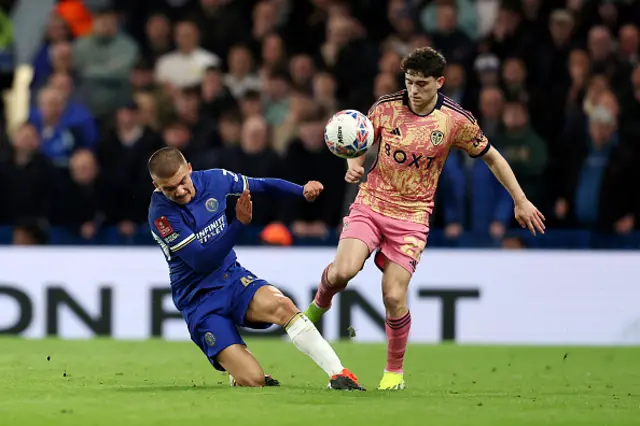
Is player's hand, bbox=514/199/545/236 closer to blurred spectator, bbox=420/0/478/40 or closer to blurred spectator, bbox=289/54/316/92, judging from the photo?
blurred spectator, bbox=289/54/316/92

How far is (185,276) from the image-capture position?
374 inches

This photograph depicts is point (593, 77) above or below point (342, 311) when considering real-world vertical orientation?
above

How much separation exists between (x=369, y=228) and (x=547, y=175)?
6190mm

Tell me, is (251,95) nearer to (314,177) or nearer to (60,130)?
(314,177)

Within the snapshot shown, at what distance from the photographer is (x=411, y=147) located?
9.56m

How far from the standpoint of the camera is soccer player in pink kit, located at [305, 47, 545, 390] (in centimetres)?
939

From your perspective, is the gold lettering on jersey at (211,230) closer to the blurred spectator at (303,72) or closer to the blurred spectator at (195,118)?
the blurred spectator at (195,118)

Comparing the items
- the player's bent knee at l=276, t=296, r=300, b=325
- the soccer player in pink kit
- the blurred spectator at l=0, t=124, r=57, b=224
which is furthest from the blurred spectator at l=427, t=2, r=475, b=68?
the player's bent knee at l=276, t=296, r=300, b=325

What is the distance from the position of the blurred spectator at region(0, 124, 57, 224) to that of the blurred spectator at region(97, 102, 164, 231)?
629mm

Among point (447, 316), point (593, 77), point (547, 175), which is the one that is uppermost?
point (593, 77)

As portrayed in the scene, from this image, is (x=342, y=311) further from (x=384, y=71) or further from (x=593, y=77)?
(x=593, y=77)

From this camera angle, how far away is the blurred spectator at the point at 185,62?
16984 millimetres

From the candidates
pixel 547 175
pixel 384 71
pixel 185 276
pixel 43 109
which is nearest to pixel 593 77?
pixel 547 175

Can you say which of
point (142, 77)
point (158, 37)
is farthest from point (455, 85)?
point (158, 37)
